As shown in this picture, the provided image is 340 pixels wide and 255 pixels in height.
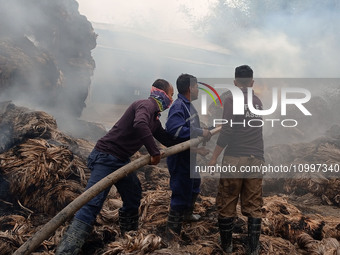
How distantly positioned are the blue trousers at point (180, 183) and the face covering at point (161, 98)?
697mm

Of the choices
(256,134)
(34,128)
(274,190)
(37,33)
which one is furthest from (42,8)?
(256,134)

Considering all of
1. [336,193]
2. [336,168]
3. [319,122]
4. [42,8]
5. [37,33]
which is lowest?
[336,193]

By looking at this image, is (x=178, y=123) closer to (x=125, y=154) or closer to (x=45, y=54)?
(x=125, y=154)

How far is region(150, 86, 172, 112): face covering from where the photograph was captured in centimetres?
383

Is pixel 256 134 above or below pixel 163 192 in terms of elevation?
above

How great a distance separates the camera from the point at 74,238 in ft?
10.3

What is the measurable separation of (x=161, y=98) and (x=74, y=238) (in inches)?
76.0

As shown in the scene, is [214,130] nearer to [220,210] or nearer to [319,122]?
[220,210]

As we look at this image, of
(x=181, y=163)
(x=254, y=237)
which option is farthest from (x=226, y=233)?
(x=181, y=163)

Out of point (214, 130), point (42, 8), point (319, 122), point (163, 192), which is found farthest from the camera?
point (42, 8)

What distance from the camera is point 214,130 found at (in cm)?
432

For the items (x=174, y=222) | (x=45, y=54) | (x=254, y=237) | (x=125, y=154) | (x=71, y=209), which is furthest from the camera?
(x=45, y=54)

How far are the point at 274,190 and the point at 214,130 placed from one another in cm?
438

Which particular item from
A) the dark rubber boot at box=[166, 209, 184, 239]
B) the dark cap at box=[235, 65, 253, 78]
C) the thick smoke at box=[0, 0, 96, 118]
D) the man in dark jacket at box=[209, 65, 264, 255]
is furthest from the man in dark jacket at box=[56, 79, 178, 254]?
the thick smoke at box=[0, 0, 96, 118]
